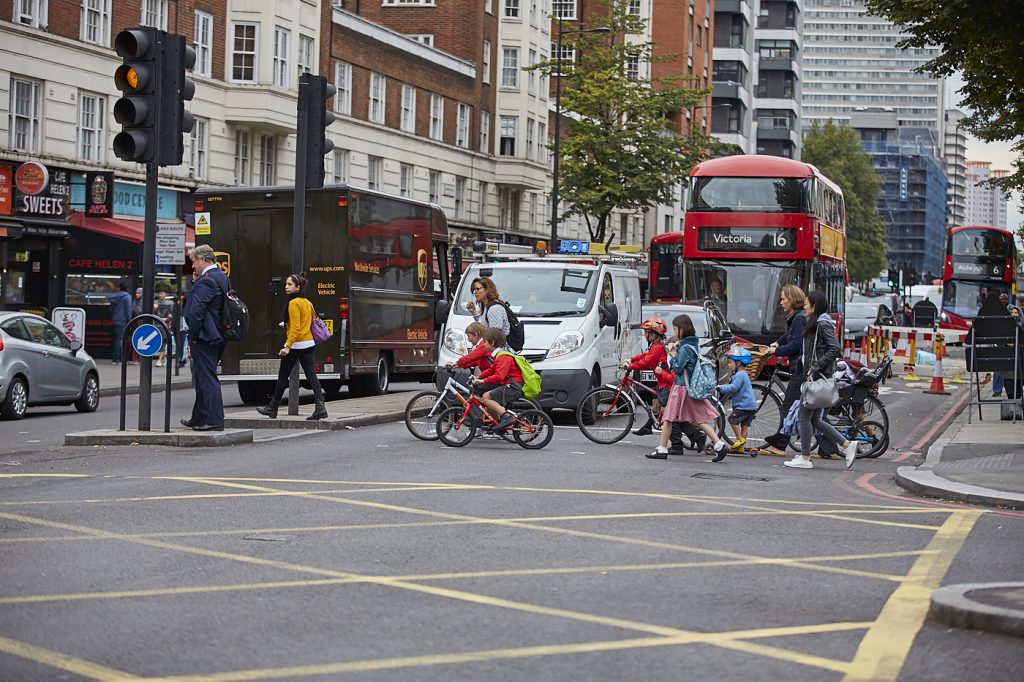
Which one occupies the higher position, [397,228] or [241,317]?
[397,228]

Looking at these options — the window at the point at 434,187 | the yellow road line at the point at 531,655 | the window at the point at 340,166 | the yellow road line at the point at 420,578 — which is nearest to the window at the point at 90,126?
the window at the point at 340,166

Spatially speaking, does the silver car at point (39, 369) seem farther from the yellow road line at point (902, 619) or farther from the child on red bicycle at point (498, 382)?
the yellow road line at point (902, 619)

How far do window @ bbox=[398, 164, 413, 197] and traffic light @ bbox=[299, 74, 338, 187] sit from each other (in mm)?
33406

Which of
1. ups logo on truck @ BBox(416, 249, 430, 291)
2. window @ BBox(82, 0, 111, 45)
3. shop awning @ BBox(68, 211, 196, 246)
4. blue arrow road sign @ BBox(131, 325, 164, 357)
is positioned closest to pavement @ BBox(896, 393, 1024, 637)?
blue arrow road sign @ BBox(131, 325, 164, 357)

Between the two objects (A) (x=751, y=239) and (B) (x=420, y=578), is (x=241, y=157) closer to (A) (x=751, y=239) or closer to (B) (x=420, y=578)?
(A) (x=751, y=239)

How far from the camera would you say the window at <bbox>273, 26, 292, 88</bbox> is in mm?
41594

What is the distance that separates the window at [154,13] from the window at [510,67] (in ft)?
82.7

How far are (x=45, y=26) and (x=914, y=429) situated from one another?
2131 centimetres

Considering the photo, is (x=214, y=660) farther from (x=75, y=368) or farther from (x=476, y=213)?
(x=476, y=213)

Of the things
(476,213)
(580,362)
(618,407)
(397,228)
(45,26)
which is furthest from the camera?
(476,213)

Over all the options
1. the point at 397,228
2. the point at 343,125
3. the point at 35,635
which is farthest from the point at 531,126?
the point at 35,635

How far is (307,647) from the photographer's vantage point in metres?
6.19

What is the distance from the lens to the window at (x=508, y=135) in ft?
201

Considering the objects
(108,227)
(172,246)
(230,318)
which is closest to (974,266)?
(108,227)
